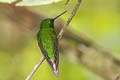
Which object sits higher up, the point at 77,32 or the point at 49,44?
the point at 49,44

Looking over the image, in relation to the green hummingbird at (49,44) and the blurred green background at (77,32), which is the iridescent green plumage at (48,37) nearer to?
the green hummingbird at (49,44)

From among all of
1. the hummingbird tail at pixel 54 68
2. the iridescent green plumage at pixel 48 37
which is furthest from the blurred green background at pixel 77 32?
the hummingbird tail at pixel 54 68

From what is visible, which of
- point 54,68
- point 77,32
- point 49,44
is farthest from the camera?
point 77,32

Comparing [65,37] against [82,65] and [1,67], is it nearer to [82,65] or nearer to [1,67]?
[82,65]

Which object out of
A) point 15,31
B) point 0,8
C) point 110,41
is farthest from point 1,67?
point 110,41

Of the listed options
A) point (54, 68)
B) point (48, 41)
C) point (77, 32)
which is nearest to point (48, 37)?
point (48, 41)

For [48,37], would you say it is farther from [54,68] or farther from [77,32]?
[77,32]
